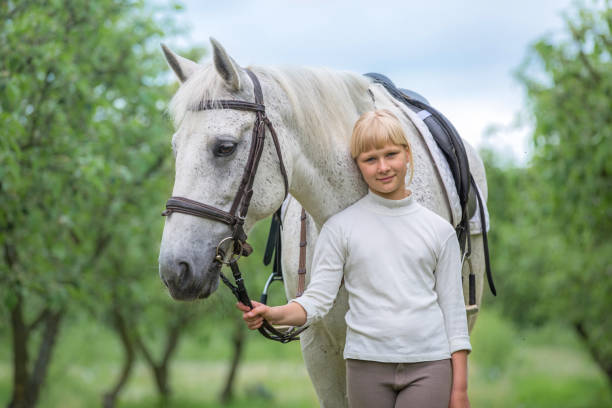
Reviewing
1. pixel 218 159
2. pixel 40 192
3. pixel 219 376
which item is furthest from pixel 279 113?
pixel 219 376

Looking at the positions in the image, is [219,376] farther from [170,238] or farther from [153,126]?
[170,238]

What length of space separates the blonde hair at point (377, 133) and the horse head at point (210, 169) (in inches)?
11.6

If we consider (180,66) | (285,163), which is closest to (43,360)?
(180,66)

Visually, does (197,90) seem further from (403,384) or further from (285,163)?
(403,384)

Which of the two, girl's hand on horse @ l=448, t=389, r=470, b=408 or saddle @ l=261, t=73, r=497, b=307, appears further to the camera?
saddle @ l=261, t=73, r=497, b=307

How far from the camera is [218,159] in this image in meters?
2.30

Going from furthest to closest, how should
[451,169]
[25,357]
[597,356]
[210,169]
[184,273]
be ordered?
[597,356]
[25,357]
[451,169]
[210,169]
[184,273]

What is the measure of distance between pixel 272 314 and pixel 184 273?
0.34 meters

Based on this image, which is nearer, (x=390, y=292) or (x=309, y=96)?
(x=390, y=292)

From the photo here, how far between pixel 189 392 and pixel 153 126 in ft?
53.3

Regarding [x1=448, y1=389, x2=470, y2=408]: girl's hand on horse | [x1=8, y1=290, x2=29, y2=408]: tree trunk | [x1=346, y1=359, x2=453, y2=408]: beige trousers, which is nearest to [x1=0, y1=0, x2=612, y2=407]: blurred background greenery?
[x1=8, y1=290, x2=29, y2=408]: tree trunk

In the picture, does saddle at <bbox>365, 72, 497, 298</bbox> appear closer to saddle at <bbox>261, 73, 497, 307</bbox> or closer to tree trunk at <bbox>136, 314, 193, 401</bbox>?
saddle at <bbox>261, 73, 497, 307</bbox>

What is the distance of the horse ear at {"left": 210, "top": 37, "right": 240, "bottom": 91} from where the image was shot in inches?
91.0

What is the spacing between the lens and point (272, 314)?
7.30 ft
